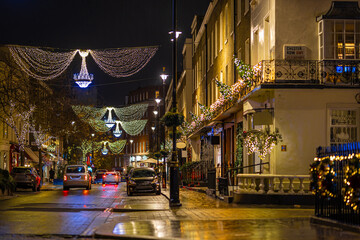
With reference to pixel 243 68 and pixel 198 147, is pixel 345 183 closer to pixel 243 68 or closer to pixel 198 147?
pixel 243 68

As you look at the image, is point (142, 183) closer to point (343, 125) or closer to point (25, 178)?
point (25, 178)

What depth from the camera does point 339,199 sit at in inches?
511

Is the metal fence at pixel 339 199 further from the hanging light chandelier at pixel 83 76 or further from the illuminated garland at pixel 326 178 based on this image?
the hanging light chandelier at pixel 83 76

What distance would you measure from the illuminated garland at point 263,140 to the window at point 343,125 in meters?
2.01

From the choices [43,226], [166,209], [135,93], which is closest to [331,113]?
[166,209]

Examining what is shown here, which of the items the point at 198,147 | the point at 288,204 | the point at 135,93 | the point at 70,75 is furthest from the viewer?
the point at 135,93

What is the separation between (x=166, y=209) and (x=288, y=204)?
4432 millimetres

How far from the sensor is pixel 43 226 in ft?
45.8

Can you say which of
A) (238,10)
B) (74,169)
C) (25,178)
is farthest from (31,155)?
(238,10)

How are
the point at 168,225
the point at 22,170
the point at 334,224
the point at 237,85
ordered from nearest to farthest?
the point at 334,224 < the point at 168,225 < the point at 237,85 < the point at 22,170

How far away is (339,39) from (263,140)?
4621 mm

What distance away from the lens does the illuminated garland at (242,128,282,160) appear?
21.3 meters

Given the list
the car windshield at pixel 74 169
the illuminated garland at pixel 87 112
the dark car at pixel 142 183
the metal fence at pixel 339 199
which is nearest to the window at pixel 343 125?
the metal fence at pixel 339 199

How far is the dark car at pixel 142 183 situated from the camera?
1211 inches
